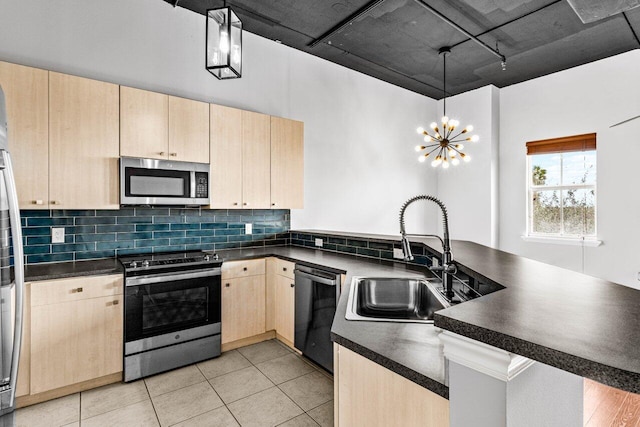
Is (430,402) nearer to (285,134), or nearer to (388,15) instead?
(285,134)

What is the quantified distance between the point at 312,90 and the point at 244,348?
3181mm

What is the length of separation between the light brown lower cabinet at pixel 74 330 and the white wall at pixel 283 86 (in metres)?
1.84

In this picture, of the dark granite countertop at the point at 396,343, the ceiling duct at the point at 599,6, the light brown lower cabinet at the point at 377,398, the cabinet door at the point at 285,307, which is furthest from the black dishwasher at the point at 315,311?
the ceiling duct at the point at 599,6

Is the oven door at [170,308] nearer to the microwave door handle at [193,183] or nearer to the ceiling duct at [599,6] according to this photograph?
the microwave door handle at [193,183]

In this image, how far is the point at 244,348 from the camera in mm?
3170

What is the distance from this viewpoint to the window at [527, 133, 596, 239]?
173 inches

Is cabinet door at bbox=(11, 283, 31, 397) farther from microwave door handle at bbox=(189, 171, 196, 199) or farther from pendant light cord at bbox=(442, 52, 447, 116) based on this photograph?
pendant light cord at bbox=(442, 52, 447, 116)

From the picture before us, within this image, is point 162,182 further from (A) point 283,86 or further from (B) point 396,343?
(B) point 396,343

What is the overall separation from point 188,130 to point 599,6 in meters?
3.54

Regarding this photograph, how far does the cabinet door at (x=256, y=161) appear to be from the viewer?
342 cm

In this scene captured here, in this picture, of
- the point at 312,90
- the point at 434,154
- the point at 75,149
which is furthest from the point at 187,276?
the point at 434,154

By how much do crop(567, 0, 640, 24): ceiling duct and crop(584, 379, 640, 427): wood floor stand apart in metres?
2.89

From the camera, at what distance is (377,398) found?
1.09 meters

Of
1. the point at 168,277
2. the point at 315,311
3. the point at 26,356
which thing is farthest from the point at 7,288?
the point at 315,311
